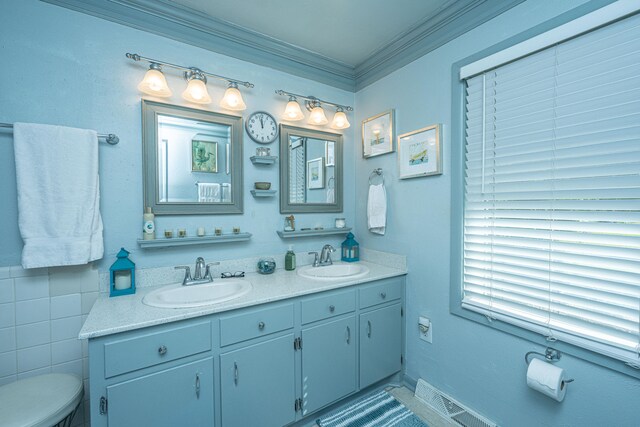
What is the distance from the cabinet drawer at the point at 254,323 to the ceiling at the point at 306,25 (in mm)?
1686

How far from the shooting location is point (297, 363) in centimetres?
155

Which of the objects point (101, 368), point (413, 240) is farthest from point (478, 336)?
point (101, 368)

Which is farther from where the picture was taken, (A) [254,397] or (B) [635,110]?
(A) [254,397]

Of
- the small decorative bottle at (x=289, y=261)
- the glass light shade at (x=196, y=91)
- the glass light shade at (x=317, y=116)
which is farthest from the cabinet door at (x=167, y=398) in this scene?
the glass light shade at (x=317, y=116)

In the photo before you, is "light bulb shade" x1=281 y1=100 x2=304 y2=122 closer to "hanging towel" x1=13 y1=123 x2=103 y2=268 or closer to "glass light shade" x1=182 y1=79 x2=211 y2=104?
"glass light shade" x1=182 y1=79 x2=211 y2=104

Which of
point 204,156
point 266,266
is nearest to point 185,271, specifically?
point 266,266

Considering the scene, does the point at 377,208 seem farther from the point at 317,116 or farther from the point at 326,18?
the point at 326,18

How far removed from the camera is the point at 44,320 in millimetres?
1418

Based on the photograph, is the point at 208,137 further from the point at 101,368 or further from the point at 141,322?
the point at 101,368

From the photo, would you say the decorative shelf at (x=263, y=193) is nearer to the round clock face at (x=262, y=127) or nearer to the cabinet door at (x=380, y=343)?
the round clock face at (x=262, y=127)

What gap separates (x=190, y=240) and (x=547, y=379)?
76.2 inches

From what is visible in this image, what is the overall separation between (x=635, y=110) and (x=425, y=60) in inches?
44.8

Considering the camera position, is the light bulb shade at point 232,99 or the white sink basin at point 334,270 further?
the white sink basin at point 334,270

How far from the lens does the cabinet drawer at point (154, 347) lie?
1.12 metres
